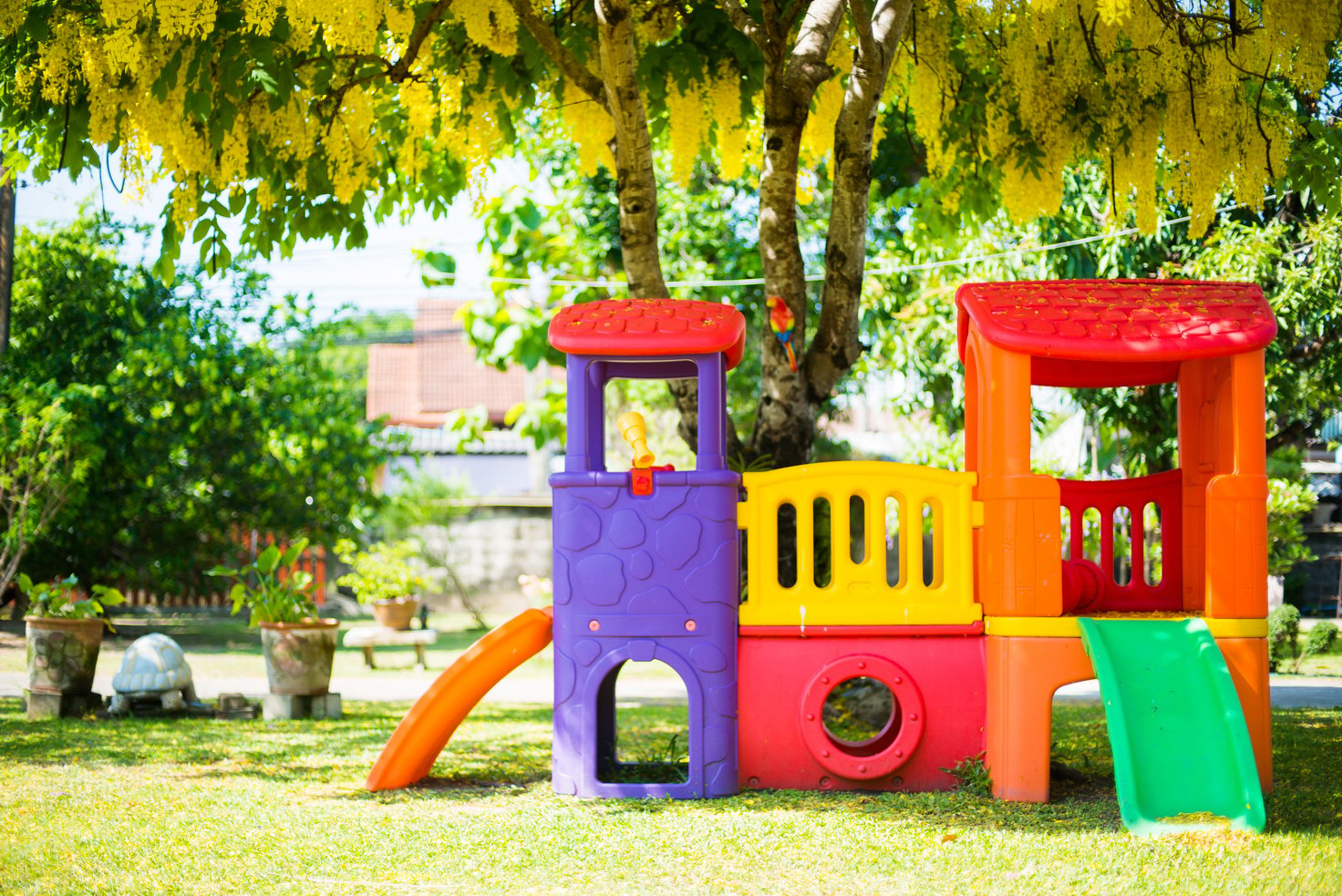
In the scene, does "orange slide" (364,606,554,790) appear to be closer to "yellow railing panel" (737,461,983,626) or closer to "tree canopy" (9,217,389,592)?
"yellow railing panel" (737,461,983,626)

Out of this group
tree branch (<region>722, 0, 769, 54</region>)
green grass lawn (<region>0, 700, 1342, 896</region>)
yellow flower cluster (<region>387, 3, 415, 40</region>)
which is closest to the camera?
green grass lawn (<region>0, 700, 1342, 896</region>)

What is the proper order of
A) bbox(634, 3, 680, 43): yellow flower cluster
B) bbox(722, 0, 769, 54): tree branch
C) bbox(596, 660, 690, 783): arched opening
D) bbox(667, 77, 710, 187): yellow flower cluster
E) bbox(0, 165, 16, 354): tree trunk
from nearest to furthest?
bbox(596, 660, 690, 783): arched opening < bbox(722, 0, 769, 54): tree branch < bbox(634, 3, 680, 43): yellow flower cluster < bbox(667, 77, 710, 187): yellow flower cluster < bbox(0, 165, 16, 354): tree trunk

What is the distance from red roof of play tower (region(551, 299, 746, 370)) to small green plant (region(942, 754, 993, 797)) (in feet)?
6.47

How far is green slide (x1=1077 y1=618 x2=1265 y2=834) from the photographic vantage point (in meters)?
4.28

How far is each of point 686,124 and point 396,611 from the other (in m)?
7.82

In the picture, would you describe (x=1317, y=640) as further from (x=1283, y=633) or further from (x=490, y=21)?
(x=490, y=21)

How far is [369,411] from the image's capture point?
3225cm

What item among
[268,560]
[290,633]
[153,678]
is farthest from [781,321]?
[153,678]

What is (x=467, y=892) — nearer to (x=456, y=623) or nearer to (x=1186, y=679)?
(x=1186, y=679)

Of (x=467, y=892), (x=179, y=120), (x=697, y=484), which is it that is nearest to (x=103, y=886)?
(x=467, y=892)

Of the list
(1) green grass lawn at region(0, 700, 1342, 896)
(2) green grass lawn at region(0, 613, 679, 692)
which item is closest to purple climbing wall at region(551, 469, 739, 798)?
(1) green grass lawn at region(0, 700, 1342, 896)

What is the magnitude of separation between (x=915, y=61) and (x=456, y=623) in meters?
12.1

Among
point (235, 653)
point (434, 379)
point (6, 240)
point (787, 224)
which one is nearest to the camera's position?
point (787, 224)

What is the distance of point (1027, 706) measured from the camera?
489 cm
